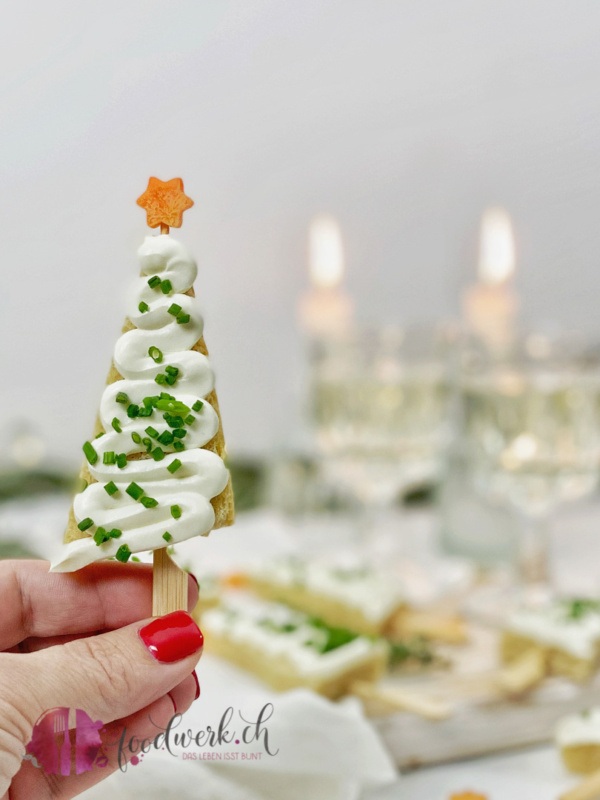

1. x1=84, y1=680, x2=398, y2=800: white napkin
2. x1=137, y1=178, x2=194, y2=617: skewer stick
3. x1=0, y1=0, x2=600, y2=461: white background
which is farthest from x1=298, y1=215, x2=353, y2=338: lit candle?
x1=137, y1=178, x2=194, y2=617: skewer stick

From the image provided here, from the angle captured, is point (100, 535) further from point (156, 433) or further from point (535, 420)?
point (535, 420)

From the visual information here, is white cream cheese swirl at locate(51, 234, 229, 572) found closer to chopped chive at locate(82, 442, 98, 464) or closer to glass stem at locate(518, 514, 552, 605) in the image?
chopped chive at locate(82, 442, 98, 464)

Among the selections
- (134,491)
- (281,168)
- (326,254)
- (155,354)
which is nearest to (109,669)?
(134,491)

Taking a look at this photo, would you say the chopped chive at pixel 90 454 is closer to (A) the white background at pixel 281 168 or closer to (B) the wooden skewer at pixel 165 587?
(B) the wooden skewer at pixel 165 587

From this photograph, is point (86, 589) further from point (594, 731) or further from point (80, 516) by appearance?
point (594, 731)

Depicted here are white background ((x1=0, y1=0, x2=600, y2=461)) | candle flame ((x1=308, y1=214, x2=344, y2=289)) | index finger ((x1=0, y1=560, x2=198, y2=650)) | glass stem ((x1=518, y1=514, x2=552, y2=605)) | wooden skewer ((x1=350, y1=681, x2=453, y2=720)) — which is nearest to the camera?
index finger ((x1=0, y1=560, x2=198, y2=650))

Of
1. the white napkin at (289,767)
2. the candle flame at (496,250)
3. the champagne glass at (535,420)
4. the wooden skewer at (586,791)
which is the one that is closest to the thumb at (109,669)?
the white napkin at (289,767)
